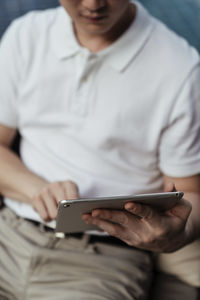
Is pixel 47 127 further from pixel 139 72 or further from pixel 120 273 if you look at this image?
pixel 120 273

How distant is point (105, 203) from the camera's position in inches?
32.3

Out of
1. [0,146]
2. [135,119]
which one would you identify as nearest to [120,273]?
[135,119]

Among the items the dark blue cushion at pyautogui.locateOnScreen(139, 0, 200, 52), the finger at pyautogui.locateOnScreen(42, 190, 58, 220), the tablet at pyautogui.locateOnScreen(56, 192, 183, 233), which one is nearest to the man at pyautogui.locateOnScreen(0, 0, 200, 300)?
the finger at pyautogui.locateOnScreen(42, 190, 58, 220)

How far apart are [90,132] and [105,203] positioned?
0.33m

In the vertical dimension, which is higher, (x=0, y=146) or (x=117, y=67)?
(x=117, y=67)

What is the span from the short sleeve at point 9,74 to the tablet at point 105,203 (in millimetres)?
416

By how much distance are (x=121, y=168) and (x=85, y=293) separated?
1.00ft

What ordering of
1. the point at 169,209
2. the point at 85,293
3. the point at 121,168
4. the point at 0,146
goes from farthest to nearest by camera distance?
the point at 0,146 → the point at 121,168 → the point at 85,293 → the point at 169,209

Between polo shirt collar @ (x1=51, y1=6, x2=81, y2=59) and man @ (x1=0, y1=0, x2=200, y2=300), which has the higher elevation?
polo shirt collar @ (x1=51, y1=6, x2=81, y2=59)

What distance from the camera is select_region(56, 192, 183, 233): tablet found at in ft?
2.61

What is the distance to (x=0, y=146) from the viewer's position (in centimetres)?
124

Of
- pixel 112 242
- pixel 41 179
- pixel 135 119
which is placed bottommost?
pixel 112 242

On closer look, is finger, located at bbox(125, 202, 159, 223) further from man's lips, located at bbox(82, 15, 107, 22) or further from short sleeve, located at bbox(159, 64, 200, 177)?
man's lips, located at bbox(82, 15, 107, 22)

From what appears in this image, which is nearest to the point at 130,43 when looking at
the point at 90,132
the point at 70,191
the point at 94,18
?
the point at 94,18
